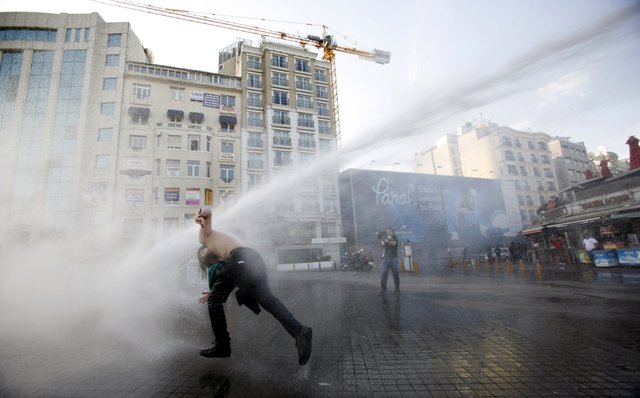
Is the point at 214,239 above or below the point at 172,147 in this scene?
below

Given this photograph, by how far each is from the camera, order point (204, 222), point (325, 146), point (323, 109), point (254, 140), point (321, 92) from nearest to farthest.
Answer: point (204, 222), point (254, 140), point (325, 146), point (323, 109), point (321, 92)

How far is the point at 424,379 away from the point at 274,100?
3533cm

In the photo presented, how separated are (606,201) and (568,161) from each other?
2025 inches

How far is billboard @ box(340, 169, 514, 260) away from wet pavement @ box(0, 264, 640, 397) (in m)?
24.7

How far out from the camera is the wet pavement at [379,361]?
228cm

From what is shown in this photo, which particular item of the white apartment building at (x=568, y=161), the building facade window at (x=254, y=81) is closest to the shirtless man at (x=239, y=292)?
the building facade window at (x=254, y=81)

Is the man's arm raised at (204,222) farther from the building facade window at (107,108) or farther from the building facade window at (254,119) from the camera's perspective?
the building facade window at (107,108)

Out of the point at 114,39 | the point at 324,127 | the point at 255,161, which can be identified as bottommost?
the point at 255,161

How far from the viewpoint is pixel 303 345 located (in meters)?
2.80

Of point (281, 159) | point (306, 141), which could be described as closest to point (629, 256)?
point (281, 159)

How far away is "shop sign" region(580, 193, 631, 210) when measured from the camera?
16.8 meters

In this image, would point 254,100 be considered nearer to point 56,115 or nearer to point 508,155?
point 56,115

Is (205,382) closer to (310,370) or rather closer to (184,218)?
(310,370)

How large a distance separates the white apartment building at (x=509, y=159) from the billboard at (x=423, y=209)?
527cm
